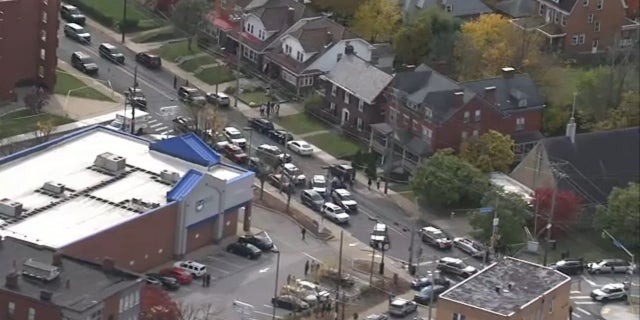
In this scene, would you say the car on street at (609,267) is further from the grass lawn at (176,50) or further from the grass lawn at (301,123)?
the grass lawn at (176,50)

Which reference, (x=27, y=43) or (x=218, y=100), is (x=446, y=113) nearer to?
(x=218, y=100)

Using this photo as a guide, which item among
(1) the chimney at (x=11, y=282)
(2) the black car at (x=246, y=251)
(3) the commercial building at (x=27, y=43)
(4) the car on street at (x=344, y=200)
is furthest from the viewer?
(3) the commercial building at (x=27, y=43)

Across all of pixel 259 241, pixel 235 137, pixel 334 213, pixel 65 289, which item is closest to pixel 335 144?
pixel 235 137

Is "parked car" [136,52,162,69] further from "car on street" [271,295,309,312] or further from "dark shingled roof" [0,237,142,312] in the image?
"dark shingled roof" [0,237,142,312]

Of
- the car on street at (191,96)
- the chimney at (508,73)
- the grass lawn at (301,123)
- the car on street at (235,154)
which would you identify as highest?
the chimney at (508,73)

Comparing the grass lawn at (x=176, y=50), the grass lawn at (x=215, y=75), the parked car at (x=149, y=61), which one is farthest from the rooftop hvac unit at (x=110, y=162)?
the grass lawn at (x=176, y=50)

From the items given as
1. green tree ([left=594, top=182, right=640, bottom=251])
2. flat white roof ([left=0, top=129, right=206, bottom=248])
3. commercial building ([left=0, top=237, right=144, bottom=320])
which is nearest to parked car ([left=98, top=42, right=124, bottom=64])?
flat white roof ([left=0, top=129, right=206, bottom=248])
